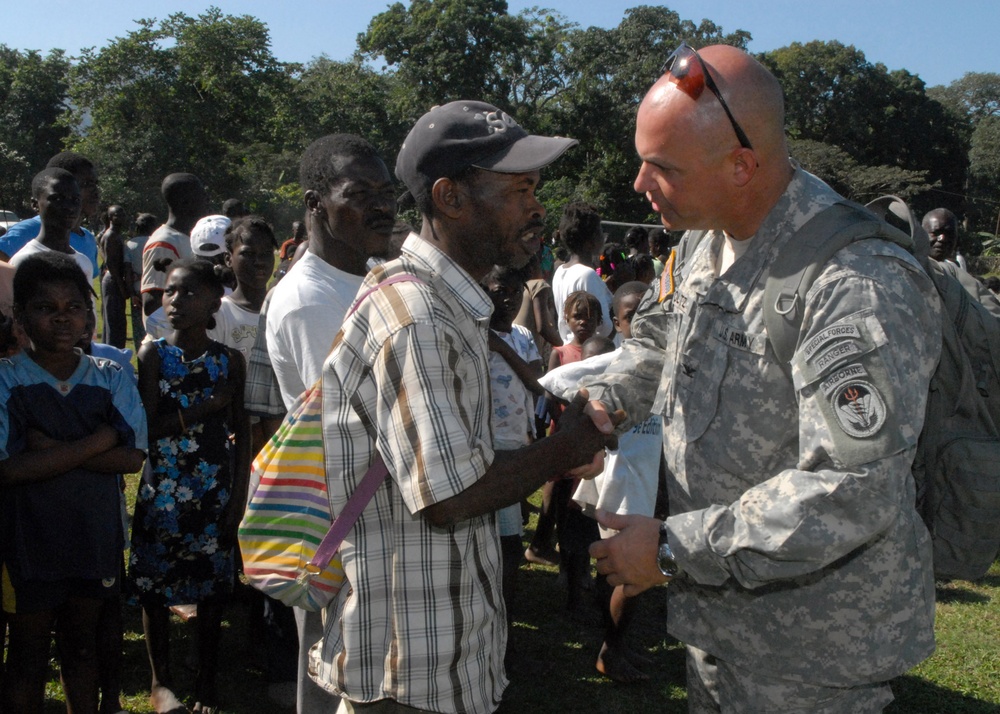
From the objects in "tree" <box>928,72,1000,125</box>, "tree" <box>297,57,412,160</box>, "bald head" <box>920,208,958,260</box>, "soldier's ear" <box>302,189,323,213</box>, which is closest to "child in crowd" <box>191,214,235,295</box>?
"soldier's ear" <box>302,189,323,213</box>

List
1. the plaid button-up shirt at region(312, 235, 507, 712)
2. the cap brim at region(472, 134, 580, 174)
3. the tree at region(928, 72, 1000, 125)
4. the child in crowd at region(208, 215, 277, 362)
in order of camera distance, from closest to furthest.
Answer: the plaid button-up shirt at region(312, 235, 507, 712) < the cap brim at region(472, 134, 580, 174) < the child in crowd at region(208, 215, 277, 362) < the tree at region(928, 72, 1000, 125)

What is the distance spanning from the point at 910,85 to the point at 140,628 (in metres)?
59.9

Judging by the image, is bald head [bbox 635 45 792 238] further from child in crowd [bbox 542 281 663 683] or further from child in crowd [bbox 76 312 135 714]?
child in crowd [bbox 76 312 135 714]

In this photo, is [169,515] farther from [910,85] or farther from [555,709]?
[910,85]

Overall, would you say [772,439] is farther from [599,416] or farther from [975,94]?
[975,94]

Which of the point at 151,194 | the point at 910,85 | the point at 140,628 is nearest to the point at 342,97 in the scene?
the point at 151,194

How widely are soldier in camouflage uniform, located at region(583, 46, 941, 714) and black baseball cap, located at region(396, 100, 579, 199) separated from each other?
1.19 feet

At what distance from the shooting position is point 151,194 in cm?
4238

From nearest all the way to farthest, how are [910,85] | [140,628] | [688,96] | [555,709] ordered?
[688,96] → [555,709] → [140,628] → [910,85]

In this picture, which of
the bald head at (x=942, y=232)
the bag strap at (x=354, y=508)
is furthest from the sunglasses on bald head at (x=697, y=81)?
the bald head at (x=942, y=232)

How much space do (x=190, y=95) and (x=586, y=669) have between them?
5270cm

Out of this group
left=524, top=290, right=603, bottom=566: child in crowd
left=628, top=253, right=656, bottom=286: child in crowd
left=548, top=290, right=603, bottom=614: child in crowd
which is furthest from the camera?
left=628, top=253, right=656, bottom=286: child in crowd

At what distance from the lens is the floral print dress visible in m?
3.76

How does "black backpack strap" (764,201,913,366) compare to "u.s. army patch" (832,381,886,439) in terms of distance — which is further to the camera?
"black backpack strap" (764,201,913,366)
